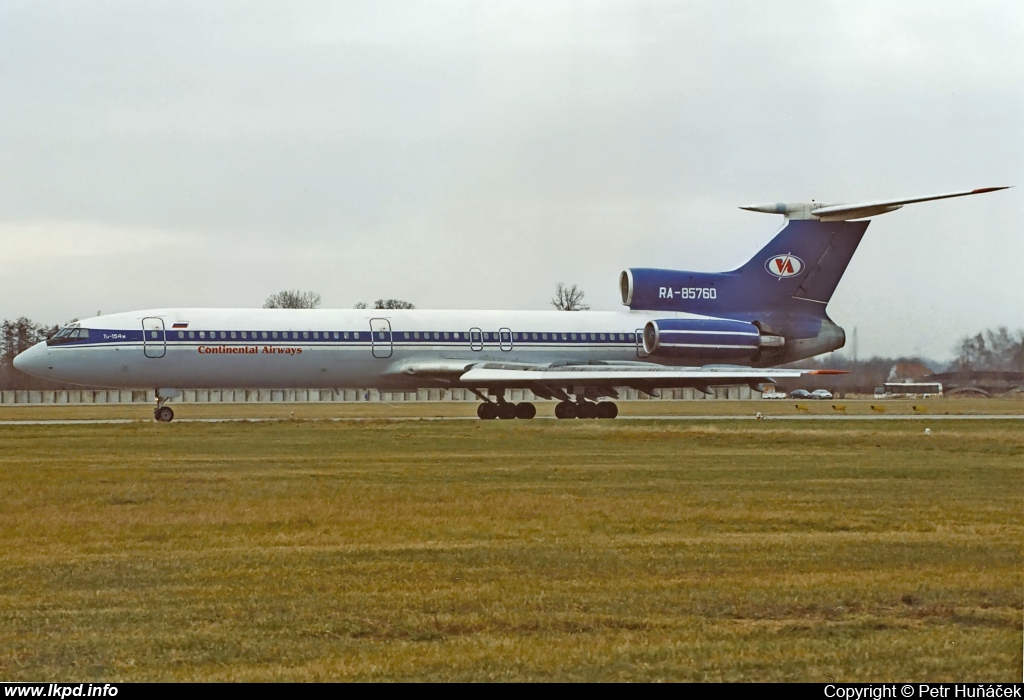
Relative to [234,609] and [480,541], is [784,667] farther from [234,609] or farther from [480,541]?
[480,541]

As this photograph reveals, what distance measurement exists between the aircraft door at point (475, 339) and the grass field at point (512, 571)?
Answer: 1927 cm

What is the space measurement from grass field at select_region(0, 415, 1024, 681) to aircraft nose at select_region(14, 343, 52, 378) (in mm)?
17476

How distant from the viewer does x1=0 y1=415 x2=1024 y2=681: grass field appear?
7363 millimetres

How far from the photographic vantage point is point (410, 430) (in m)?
31.5

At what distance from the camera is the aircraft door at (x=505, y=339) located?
40.6 metres

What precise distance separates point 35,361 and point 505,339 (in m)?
14.6

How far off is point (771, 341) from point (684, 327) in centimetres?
365

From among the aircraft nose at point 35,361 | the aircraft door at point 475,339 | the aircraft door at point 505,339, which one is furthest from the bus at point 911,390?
the aircraft nose at point 35,361

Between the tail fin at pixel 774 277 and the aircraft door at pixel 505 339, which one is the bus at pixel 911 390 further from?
the aircraft door at pixel 505 339

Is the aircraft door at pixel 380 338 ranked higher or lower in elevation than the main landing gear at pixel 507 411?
higher

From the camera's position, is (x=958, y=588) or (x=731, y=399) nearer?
(x=958, y=588)

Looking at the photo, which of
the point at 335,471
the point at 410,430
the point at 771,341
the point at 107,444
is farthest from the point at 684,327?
the point at 335,471
